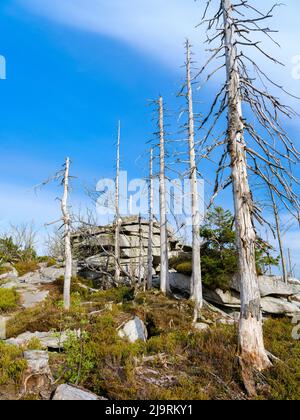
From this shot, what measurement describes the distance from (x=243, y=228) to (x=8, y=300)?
15.2 meters

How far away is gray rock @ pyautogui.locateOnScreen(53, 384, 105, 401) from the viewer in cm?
558

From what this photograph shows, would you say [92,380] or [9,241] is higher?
[9,241]

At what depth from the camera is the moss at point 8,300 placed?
16.9 metres

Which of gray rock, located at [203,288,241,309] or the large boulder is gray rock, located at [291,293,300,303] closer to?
the large boulder

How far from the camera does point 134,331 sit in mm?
10664

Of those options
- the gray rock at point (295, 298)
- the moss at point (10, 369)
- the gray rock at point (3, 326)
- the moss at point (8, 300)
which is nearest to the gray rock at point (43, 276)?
the moss at point (8, 300)

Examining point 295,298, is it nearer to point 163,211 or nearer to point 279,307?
point 279,307

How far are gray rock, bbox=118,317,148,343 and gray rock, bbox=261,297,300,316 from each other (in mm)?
7640

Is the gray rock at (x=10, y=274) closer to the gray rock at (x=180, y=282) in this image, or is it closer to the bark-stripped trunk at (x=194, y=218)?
the gray rock at (x=180, y=282)

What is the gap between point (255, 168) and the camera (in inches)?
301

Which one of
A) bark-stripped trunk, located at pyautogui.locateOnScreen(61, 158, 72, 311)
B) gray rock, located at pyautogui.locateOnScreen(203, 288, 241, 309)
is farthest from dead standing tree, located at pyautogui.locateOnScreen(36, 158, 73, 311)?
gray rock, located at pyautogui.locateOnScreen(203, 288, 241, 309)
